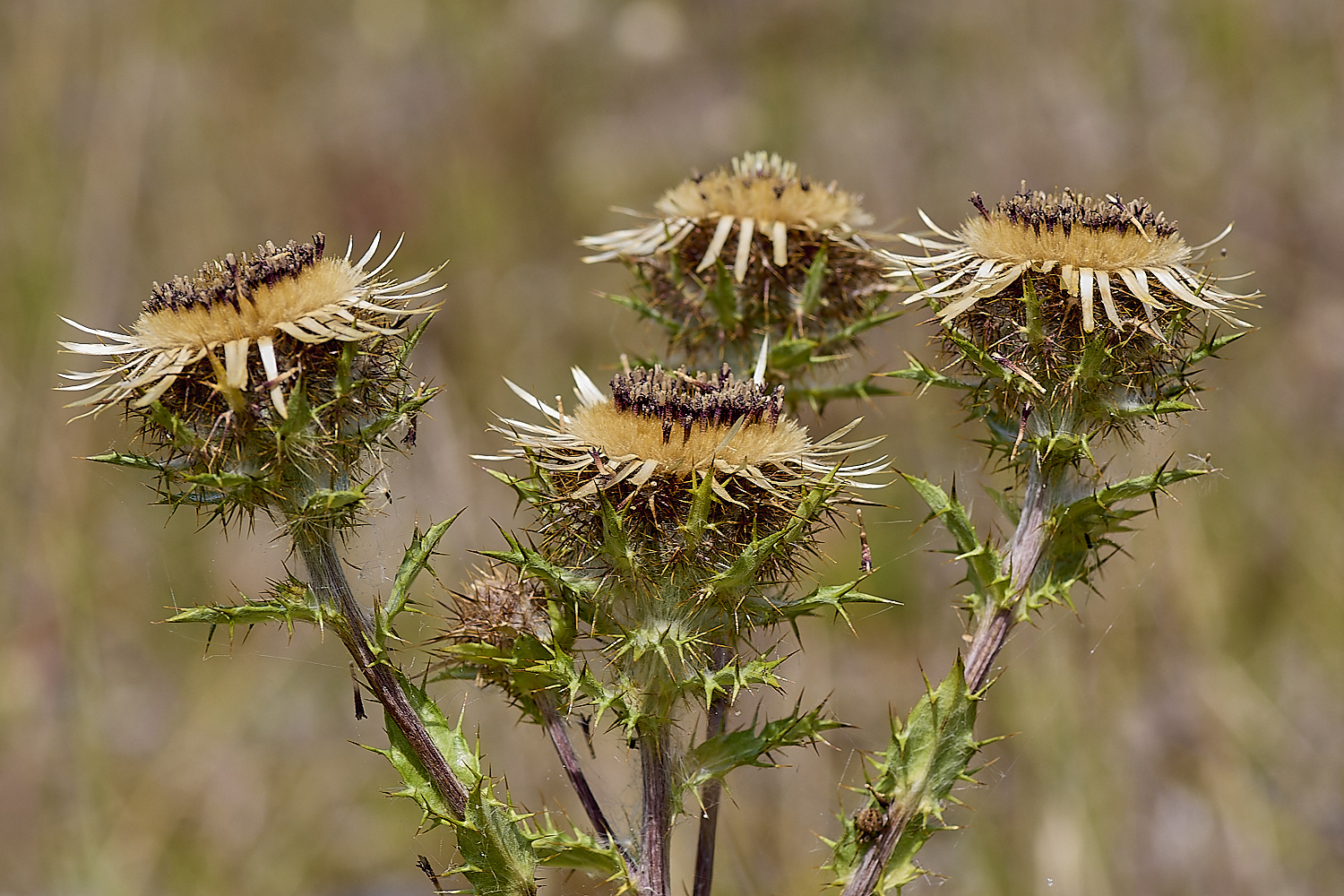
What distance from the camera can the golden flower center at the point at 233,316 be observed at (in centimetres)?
241

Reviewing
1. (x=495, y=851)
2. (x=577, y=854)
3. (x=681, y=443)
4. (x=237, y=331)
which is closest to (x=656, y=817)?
(x=577, y=854)

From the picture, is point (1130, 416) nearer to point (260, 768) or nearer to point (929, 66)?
point (260, 768)

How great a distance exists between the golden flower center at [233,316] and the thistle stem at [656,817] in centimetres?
140

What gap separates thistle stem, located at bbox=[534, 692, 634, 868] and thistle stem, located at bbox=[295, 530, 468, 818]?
0.34 m

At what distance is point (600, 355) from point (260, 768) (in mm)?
3806

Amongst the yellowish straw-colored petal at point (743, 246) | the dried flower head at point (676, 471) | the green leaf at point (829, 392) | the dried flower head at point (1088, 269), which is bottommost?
the dried flower head at point (676, 471)

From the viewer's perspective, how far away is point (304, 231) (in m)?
8.62

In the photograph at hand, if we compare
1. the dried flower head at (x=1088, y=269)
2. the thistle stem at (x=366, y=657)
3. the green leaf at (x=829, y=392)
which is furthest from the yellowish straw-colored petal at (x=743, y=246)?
the thistle stem at (x=366, y=657)

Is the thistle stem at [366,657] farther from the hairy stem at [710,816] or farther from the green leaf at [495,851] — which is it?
the hairy stem at [710,816]

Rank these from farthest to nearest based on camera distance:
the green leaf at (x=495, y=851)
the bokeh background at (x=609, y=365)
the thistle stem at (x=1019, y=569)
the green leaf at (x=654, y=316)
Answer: the bokeh background at (x=609, y=365)
the green leaf at (x=654, y=316)
the thistle stem at (x=1019, y=569)
the green leaf at (x=495, y=851)

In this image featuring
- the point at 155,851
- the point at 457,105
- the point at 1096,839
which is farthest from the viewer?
the point at 457,105

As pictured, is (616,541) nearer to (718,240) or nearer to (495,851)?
(495,851)

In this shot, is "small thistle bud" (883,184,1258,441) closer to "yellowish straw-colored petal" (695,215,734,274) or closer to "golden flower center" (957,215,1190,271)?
"golden flower center" (957,215,1190,271)

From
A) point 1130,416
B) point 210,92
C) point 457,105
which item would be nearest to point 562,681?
point 1130,416
